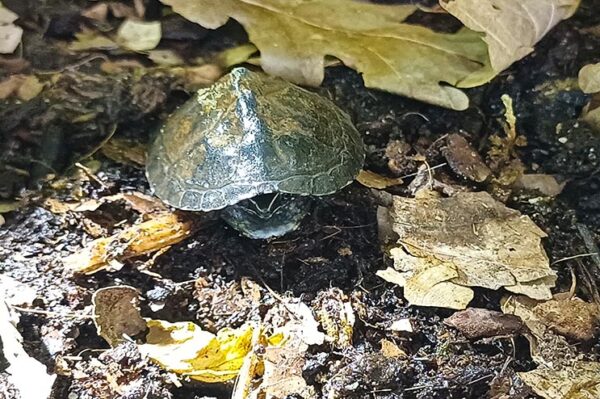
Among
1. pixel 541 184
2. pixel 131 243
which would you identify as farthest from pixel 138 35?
pixel 541 184

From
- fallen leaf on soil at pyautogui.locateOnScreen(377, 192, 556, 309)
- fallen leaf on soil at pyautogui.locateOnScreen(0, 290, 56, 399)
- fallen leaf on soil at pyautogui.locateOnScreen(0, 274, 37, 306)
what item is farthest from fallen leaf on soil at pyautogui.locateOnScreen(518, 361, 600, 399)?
fallen leaf on soil at pyautogui.locateOnScreen(0, 274, 37, 306)

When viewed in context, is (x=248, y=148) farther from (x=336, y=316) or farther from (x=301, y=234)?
(x=336, y=316)

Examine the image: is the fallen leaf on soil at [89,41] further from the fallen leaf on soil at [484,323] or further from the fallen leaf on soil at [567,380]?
the fallen leaf on soil at [567,380]

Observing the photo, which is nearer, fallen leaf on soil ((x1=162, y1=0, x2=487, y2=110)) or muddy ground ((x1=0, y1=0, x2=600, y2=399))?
muddy ground ((x1=0, y1=0, x2=600, y2=399))

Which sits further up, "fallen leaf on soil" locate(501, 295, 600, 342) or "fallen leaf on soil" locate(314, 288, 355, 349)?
"fallen leaf on soil" locate(501, 295, 600, 342)

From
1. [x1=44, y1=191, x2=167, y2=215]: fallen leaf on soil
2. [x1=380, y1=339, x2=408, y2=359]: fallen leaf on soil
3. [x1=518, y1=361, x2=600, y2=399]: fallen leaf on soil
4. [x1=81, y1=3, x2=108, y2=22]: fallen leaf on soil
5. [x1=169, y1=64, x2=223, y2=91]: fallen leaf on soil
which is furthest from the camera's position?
[x1=169, y1=64, x2=223, y2=91]: fallen leaf on soil

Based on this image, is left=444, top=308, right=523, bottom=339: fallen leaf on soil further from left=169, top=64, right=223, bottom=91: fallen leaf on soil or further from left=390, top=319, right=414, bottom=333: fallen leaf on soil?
left=169, top=64, right=223, bottom=91: fallen leaf on soil
